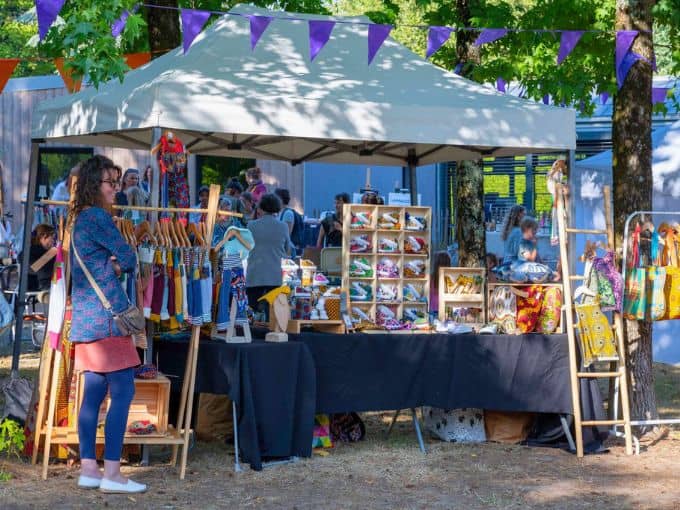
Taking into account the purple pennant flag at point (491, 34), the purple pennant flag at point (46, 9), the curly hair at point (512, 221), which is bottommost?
the curly hair at point (512, 221)

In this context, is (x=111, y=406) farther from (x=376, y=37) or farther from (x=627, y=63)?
(x=627, y=63)

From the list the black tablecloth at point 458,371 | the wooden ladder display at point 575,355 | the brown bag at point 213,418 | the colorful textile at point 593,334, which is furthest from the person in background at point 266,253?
the colorful textile at point 593,334

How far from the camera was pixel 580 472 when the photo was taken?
279 inches

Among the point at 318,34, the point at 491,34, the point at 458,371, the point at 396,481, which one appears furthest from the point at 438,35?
the point at 396,481

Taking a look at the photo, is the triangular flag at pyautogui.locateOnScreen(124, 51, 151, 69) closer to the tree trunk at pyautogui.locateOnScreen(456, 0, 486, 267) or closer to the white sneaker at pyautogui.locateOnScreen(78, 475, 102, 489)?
the tree trunk at pyautogui.locateOnScreen(456, 0, 486, 267)

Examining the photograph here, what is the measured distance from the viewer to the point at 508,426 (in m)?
8.07

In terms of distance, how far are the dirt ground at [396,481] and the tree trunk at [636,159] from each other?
633 millimetres

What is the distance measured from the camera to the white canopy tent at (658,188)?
1242 cm

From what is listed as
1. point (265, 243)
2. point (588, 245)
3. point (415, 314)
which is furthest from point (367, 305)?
point (588, 245)

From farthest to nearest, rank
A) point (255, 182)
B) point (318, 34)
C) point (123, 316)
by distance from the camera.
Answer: point (255, 182)
point (318, 34)
point (123, 316)

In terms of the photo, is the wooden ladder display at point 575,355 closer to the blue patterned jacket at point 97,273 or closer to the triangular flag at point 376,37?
the triangular flag at point 376,37

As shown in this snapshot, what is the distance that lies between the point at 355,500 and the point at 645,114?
13.6 ft

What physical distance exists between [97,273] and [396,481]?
7.30 ft

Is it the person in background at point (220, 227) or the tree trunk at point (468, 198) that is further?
the tree trunk at point (468, 198)
